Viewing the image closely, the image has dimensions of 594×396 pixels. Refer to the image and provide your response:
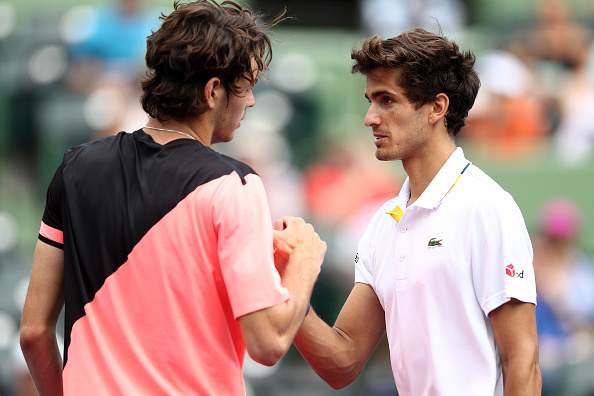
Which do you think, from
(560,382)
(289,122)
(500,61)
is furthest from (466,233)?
(500,61)

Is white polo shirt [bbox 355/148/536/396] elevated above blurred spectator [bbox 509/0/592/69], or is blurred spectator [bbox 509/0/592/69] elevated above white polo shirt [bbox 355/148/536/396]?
blurred spectator [bbox 509/0/592/69]

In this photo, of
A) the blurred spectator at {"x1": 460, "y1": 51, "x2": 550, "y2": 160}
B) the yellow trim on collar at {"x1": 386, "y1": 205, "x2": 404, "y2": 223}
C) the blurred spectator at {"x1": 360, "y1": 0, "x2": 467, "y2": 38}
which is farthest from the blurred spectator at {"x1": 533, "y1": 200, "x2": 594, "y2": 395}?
the yellow trim on collar at {"x1": 386, "y1": 205, "x2": 404, "y2": 223}

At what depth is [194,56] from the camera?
2.06 m

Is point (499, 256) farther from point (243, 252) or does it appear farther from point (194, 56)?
point (194, 56)

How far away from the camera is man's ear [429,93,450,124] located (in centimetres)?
264

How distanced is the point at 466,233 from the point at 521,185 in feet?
14.9

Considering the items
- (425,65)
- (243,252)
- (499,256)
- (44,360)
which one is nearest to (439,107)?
(425,65)

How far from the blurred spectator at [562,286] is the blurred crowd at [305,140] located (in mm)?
10

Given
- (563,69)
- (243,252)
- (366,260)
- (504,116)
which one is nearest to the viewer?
(243,252)

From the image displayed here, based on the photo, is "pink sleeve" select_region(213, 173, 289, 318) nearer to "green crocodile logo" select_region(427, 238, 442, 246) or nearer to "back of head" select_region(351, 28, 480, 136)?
"green crocodile logo" select_region(427, 238, 442, 246)

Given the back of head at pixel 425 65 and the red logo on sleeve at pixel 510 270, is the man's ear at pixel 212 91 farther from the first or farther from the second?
the red logo on sleeve at pixel 510 270

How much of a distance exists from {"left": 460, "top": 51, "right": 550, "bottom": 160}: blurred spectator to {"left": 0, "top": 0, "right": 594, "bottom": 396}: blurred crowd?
0.4 inches

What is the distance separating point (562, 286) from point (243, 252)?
4.67 m

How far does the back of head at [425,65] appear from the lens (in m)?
2.60
